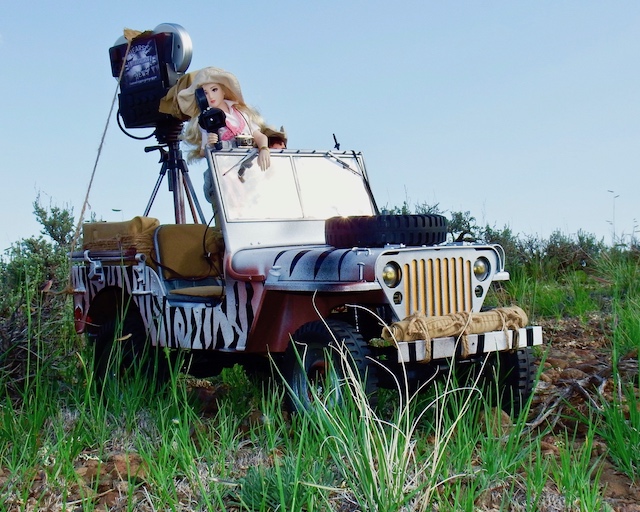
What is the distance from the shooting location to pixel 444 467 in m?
3.45

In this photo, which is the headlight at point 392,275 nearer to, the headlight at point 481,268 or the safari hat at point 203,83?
the headlight at point 481,268

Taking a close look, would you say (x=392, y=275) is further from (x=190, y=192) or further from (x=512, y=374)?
(x=190, y=192)

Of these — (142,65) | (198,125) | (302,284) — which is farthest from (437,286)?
(142,65)

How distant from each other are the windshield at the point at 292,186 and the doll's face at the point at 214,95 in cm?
93

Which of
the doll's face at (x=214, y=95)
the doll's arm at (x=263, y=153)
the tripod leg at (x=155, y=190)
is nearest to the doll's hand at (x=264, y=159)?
the doll's arm at (x=263, y=153)

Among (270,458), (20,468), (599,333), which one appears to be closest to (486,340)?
(270,458)

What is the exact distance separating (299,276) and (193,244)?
5.87 ft

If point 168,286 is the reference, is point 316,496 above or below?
below

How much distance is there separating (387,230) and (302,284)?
57cm

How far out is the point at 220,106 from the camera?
663cm

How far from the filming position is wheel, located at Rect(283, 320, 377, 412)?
4.36 meters

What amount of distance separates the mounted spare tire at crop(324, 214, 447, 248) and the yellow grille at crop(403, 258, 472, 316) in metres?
0.18

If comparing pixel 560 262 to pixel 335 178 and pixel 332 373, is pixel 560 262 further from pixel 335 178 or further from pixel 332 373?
pixel 332 373

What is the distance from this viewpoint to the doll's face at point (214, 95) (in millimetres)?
6625
